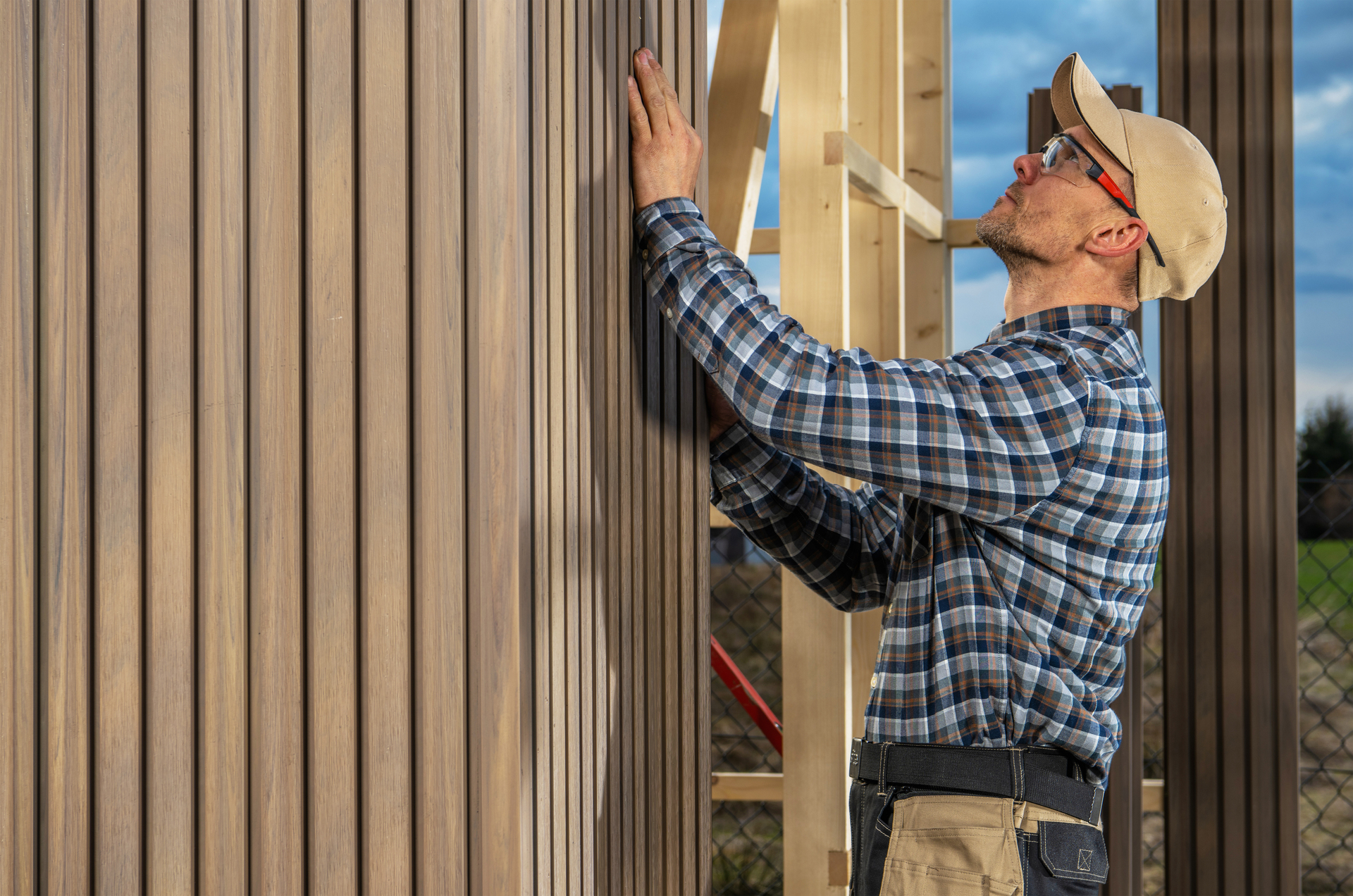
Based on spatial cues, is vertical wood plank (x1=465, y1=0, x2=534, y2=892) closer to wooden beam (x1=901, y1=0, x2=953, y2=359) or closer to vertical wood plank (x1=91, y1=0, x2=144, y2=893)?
vertical wood plank (x1=91, y1=0, x2=144, y2=893)

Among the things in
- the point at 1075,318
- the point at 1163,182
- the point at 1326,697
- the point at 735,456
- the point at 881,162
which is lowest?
the point at 1326,697

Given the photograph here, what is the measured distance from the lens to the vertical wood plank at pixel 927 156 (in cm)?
312

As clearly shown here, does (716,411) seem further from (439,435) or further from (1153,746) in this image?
(1153,746)

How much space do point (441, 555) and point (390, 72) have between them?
1.40 feet

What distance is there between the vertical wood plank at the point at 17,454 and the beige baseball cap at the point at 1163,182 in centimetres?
147

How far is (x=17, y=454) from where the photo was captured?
0.96 metres

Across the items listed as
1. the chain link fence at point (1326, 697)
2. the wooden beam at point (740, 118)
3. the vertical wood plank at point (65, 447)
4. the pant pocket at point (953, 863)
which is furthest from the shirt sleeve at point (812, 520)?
the chain link fence at point (1326, 697)

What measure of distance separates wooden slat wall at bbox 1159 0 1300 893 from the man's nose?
1.40m

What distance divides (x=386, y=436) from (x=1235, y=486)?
269cm

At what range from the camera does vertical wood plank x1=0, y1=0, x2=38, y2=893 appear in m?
0.96

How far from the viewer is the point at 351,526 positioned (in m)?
0.97

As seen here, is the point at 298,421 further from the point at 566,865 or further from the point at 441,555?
the point at 566,865

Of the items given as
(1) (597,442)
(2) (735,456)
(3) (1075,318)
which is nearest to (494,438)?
(1) (597,442)

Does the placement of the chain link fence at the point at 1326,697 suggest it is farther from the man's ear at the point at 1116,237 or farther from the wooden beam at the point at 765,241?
the man's ear at the point at 1116,237
